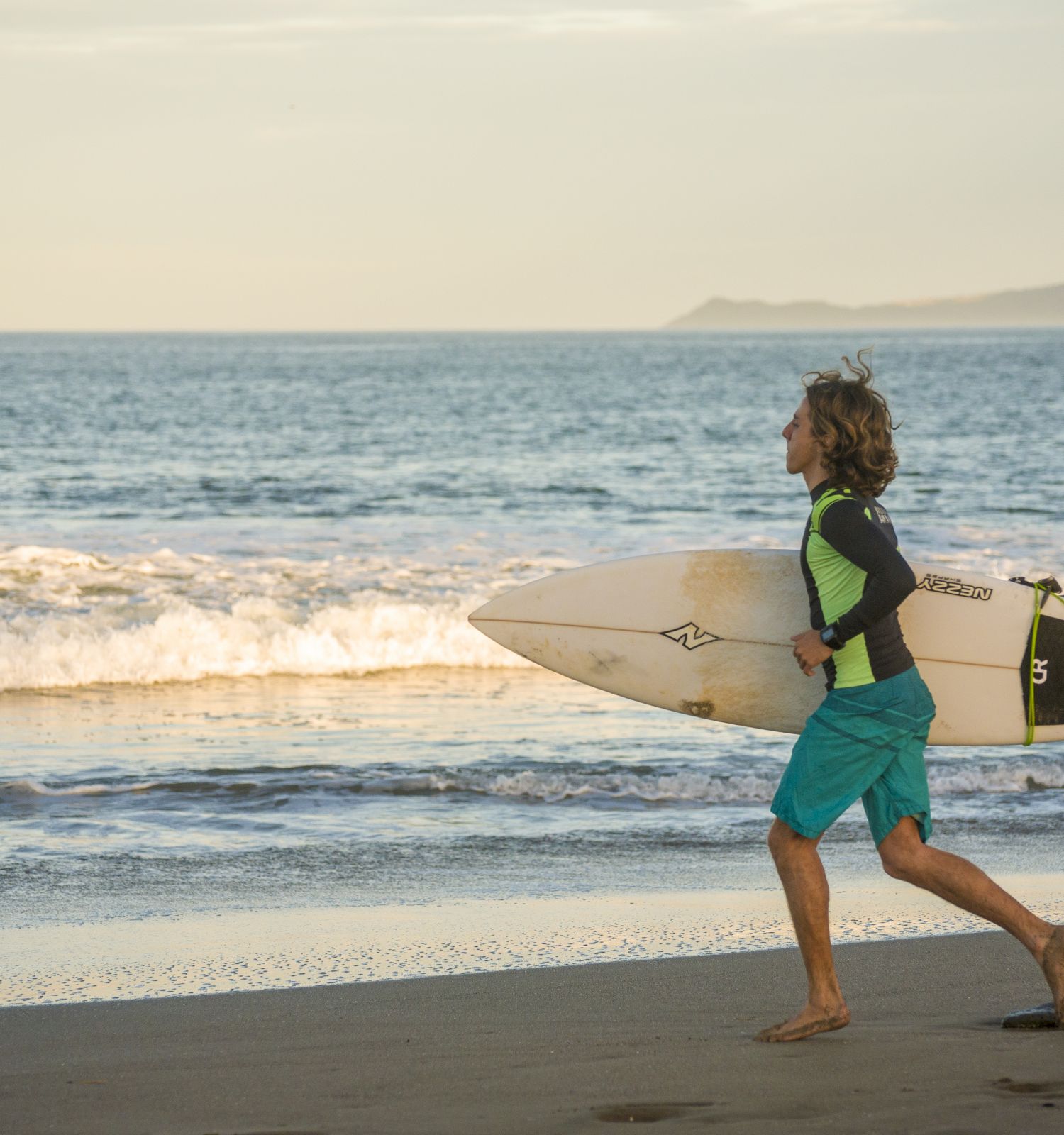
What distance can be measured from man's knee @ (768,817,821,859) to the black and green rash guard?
327 mm

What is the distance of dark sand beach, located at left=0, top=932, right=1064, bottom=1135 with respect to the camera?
253 centimetres

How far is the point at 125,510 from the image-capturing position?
17.9 metres

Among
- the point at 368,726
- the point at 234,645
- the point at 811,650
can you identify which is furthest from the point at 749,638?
the point at 234,645

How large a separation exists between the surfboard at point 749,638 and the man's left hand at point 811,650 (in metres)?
0.85

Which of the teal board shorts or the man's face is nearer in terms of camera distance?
the teal board shorts

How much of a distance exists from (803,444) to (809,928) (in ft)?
3.43

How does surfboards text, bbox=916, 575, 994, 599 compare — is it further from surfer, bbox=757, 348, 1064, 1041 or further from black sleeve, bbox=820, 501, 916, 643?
black sleeve, bbox=820, 501, 916, 643

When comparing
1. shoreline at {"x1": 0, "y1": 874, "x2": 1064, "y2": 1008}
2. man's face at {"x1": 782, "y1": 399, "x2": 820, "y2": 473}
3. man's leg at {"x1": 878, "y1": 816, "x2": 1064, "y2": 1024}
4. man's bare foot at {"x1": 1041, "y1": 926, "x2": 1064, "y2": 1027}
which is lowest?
shoreline at {"x1": 0, "y1": 874, "x2": 1064, "y2": 1008}

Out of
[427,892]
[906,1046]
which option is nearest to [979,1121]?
[906,1046]

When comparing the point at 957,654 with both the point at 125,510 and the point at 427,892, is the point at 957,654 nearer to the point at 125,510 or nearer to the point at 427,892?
the point at 427,892

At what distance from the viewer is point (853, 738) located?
298 cm

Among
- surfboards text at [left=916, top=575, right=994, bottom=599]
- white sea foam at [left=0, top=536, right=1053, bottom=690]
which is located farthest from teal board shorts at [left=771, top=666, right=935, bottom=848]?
white sea foam at [left=0, top=536, right=1053, bottom=690]

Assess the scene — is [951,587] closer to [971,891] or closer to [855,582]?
[855,582]

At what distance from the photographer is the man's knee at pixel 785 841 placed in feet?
9.81
